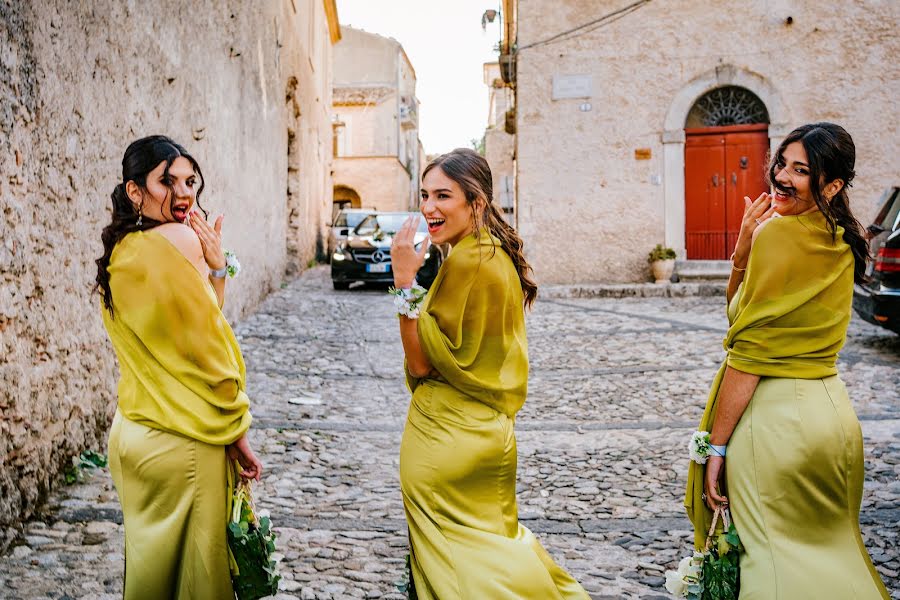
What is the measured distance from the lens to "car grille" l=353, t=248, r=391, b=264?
44.9 ft

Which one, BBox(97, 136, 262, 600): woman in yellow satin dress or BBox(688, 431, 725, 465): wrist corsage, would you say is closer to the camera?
BBox(97, 136, 262, 600): woman in yellow satin dress

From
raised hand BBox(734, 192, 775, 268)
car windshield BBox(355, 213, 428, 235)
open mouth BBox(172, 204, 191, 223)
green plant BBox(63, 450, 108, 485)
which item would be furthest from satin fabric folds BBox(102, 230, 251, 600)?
car windshield BBox(355, 213, 428, 235)

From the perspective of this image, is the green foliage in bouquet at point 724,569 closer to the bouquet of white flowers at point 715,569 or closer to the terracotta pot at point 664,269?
the bouquet of white flowers at point 715,569

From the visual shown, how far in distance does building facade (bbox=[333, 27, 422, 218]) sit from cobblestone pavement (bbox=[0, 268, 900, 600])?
26109mm

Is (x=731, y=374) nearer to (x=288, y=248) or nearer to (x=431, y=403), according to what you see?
(x=431, y=403)

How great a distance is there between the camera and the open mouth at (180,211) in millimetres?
2271

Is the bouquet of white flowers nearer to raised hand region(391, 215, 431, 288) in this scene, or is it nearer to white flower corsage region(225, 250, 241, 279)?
raised hand region(391, 215, 431, 288)

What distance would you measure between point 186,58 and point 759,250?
20.5 feet

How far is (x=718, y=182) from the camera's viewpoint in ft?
46.0

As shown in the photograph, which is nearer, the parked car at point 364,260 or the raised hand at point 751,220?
the raised hand at point 751,220

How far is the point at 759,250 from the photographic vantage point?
215cm

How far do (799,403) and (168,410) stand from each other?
1743 mm

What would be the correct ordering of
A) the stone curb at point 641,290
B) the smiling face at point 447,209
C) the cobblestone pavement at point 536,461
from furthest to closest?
the stone curb at point 641,290 < the cobblestone pavement at point 536,461 < the smiling face at point 447,209

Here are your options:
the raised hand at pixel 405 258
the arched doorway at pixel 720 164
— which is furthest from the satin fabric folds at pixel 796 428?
the arched doorway at pixel 720 164
